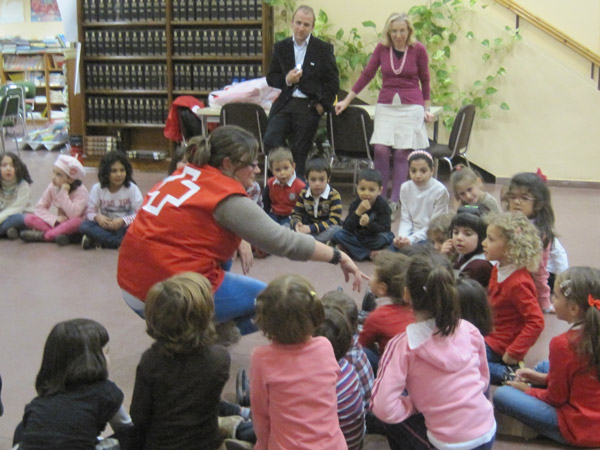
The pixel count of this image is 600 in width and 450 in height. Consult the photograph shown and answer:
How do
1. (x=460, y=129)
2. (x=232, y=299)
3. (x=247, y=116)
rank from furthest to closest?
1. (x=247, y=116)
2. (x=460, y=129)
3. (x=232, y=299)

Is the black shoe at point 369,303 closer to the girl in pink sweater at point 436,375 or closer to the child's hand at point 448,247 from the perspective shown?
the child's hand at point 448,247

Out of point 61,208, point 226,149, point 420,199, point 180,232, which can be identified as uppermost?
point 226,149

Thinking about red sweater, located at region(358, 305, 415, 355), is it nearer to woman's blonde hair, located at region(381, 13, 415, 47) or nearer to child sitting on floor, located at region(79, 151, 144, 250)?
child sitting on floor, located at region(79, 151, 144, 250)

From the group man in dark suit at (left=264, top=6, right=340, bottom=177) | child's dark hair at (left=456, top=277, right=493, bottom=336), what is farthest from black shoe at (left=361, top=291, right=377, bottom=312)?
man in dark suit at (left=264, top=6, right=340, bottom=177)

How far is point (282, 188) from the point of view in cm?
496

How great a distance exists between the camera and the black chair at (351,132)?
6109 mm

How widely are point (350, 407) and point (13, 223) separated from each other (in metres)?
3.70

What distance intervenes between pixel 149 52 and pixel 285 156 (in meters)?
3.79

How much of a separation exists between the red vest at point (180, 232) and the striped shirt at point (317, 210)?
85.2 inches

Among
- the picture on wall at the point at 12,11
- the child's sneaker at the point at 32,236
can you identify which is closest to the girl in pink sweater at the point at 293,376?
the child's sneaker at the point at 32,236

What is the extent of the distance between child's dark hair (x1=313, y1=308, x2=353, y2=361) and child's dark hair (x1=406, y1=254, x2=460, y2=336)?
26 centimetres

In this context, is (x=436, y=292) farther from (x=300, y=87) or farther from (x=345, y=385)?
(x=300, y=87)

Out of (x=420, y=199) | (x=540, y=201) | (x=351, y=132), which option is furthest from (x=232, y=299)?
(x=351, y=132)

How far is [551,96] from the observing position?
23.5 ft
